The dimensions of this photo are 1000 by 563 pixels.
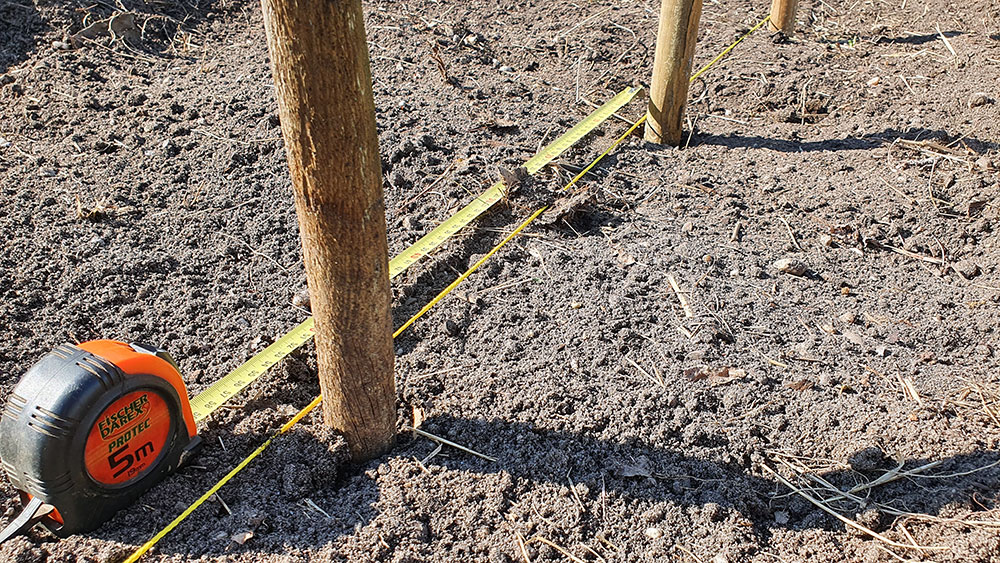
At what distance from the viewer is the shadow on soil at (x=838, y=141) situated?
4.78 metres

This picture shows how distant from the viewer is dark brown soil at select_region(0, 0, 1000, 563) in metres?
2.58

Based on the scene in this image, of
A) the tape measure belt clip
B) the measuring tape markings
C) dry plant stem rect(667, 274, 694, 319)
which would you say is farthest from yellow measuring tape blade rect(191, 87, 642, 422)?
dry plant stem rect(667, 274, 694, 319)

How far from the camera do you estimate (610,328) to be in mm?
3383

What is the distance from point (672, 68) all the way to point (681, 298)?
1842 mm

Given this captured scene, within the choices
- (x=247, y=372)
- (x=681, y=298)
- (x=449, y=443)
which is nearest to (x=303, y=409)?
(x=247, y=372)

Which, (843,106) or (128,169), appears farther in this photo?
(843,106)

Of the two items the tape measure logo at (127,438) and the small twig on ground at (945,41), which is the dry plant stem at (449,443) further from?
the small twig on ground at (945,41)

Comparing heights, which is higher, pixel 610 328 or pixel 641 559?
pixel 610 328

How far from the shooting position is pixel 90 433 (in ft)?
7.51

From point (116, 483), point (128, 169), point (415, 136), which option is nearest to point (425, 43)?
point (415, 136)

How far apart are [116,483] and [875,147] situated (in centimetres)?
469

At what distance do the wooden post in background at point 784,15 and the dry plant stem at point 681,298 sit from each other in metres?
3.62

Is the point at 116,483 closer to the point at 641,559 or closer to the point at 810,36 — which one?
the point at 641,559

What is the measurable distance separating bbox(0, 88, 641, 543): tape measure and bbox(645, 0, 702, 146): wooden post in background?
11.4ft
